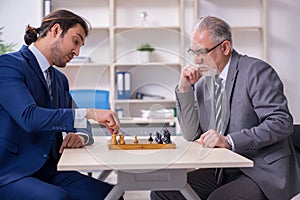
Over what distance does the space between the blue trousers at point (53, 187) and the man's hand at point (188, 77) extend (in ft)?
1.78

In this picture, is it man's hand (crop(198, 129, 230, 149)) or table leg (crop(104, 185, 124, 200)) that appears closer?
table leg (crop(104, 185, 124, 200))

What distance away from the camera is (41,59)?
190cm

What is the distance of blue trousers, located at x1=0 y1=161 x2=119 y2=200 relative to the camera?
1.61 meters

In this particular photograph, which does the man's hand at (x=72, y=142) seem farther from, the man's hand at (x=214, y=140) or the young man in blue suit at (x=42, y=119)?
the man's hand at (x=214, y=140)

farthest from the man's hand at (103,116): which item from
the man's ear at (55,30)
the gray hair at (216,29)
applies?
the gray hair at (216,29)

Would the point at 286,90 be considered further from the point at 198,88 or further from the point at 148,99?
the point at 198,88

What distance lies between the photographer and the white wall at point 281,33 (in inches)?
184

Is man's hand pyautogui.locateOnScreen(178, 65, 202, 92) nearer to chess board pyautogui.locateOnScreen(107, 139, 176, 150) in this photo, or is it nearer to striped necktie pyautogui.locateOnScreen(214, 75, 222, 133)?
striped necktie pyautogui.locateOnScreen(214, 75, 222, 133)

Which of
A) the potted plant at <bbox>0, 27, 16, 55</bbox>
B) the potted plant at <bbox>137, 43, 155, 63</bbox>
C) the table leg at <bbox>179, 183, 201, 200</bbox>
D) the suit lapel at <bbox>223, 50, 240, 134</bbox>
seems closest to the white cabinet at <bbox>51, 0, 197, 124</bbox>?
the potted plant at <bbox>137, 43, 155, 63</bbox>

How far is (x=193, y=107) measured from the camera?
2.06 meters

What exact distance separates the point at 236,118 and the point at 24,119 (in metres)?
0.85

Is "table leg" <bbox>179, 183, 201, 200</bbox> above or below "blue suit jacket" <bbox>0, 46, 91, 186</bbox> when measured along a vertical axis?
below

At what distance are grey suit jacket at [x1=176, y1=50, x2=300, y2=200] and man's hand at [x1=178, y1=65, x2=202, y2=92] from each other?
10 centimetres

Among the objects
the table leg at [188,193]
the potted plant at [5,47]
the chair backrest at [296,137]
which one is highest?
the potted plant at [5,47]
